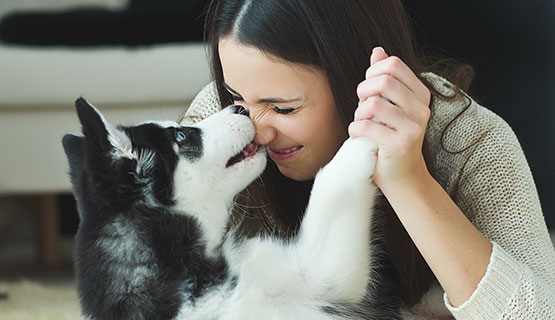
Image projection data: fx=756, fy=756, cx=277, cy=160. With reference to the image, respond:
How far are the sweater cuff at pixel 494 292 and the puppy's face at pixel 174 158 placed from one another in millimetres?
445

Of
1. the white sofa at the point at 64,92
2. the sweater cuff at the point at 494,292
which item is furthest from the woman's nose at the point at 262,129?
the white sofa at the point at 64,92

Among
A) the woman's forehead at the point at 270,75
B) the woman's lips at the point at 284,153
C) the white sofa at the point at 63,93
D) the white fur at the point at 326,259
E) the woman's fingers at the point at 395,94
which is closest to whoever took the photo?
the woman's fingers at the point at 395,94

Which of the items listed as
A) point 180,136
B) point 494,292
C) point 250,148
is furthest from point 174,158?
point 494,292

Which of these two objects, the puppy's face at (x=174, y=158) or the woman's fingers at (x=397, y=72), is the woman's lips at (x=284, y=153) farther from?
the woman's fingers at (x=397, y=72)

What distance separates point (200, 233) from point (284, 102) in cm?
29

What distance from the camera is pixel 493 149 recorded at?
61.9 inches

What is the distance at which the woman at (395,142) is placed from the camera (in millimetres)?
1246

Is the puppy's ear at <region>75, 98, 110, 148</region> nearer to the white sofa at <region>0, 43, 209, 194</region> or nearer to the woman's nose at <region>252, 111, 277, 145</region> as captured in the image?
the woman's nose at <region>252, 111, 277, 145</region>

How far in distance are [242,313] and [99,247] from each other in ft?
0.87

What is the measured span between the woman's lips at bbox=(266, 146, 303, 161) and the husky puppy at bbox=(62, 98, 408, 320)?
0.09 meters

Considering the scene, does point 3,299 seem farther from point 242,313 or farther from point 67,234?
point 242,313

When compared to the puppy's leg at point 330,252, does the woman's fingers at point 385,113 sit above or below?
above

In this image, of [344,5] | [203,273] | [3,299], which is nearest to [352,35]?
[344,5]

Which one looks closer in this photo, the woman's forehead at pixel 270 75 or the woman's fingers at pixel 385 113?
the woman's fingers at pixel 385 113
